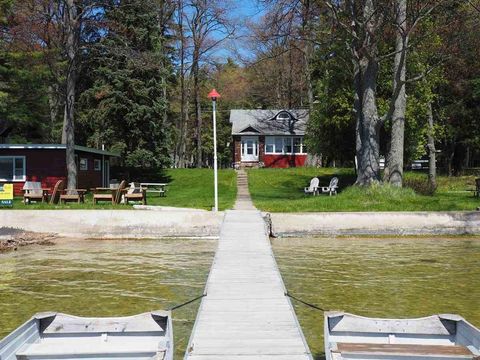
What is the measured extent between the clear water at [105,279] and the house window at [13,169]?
15238 mm

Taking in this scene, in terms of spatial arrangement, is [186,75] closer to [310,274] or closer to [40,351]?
[310,274]

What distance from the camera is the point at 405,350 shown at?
572 cm

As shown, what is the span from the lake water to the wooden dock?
512 mm

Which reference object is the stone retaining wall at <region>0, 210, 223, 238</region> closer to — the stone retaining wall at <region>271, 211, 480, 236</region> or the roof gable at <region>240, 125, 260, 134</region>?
the stone retaining wall at <region>271, 211, 480, 236</region>

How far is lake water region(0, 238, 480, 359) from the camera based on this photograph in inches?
356

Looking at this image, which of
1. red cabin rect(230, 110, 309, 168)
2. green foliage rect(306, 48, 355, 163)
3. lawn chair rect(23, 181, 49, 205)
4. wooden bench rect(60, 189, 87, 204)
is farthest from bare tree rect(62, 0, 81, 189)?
red cabin rect(230, 110, 309, 168)

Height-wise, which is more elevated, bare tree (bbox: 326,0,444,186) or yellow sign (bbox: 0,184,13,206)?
bare tree (bbox: 326,0,444,186)

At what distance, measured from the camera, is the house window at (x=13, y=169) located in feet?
99.0

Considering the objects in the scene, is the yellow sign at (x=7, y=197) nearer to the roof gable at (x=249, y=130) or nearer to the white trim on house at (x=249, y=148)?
the roof gable at (x=249, y=130)

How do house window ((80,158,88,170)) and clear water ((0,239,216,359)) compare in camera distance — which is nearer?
clear water ((0,239,216,359))

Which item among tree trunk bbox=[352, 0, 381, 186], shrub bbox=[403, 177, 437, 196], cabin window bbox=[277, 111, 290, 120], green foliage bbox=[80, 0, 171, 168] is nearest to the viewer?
tree trunk bbox=[352, 0, 381, 186]

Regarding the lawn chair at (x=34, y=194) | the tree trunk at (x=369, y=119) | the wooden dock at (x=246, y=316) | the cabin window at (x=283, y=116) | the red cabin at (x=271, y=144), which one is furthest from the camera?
the cabin window at (x=283, y=116)

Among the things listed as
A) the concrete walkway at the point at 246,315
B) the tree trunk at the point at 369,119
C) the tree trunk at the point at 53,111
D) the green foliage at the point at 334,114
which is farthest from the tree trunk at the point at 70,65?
the tree trunk at the point at 53,111

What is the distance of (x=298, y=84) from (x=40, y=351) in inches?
2129
